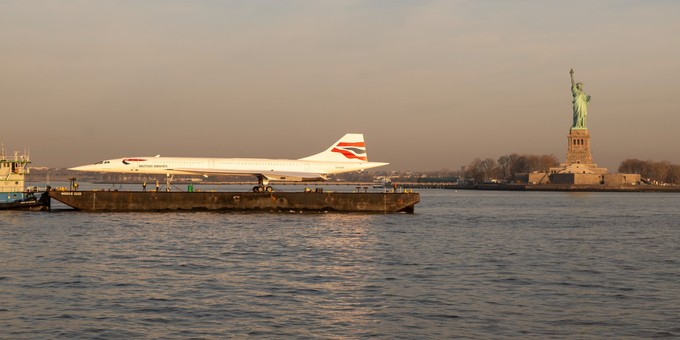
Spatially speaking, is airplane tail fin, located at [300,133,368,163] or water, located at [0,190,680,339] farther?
airplane tail fin, located at [300,133,368,163]

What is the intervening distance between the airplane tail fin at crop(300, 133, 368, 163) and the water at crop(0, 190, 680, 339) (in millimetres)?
37535

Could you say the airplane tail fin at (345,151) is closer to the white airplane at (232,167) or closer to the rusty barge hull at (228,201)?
the white airplane at (232,167)

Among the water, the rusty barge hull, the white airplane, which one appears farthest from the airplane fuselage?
the water

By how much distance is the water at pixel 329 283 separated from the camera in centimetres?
2366

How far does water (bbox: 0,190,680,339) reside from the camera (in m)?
23.7

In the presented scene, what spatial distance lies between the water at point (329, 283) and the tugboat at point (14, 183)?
14.3 metres

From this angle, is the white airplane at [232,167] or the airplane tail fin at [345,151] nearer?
the white airplane at [232,167]

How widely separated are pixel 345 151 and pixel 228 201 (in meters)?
24.5

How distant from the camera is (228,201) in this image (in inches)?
3027

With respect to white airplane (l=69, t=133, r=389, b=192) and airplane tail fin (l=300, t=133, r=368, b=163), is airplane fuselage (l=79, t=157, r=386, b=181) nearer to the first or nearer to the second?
white airplane (l=69, t=133, r=389, b=192)

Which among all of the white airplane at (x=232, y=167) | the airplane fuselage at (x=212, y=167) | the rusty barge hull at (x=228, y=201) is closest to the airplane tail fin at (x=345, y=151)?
the white airplane at (x=232, y=167)

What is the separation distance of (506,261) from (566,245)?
11840 mm

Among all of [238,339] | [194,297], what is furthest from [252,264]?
[238,339]

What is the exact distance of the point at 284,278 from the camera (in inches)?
1316
